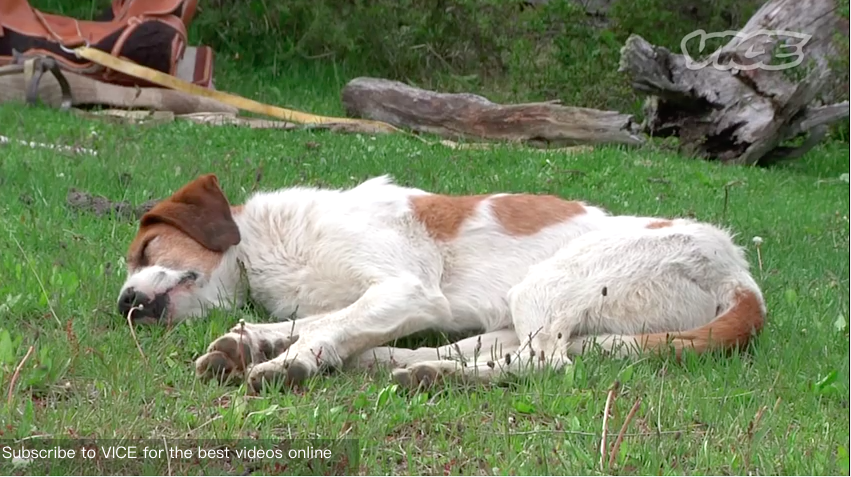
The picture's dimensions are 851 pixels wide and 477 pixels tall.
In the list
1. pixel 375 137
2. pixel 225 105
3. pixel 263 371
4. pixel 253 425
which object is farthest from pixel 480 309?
pixel 225 105

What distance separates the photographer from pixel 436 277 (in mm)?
4844

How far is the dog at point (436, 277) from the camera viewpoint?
4.34 m

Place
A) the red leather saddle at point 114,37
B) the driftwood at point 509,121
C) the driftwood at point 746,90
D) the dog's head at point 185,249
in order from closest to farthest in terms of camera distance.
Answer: the dog's head at point 185,249 → the driftwood at point 509,121 → the driftwood at point 746,90 → the red leather saddle at point 114,37

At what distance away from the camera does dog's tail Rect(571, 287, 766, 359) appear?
4266mm

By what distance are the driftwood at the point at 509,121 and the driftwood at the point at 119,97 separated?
1.97 meters

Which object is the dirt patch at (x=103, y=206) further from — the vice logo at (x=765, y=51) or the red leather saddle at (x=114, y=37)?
the vice logo at (x=765, y=51)

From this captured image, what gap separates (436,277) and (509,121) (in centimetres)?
689

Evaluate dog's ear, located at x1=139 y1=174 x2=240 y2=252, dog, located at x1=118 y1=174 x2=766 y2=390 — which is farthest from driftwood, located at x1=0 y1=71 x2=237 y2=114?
dog's ear, located at x1=139 y1=174 x2=240 y2=252

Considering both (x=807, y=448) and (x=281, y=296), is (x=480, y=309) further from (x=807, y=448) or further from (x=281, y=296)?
(x=807, y=448)

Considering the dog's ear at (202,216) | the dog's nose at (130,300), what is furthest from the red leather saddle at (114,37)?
the dog's nose at (130,300)

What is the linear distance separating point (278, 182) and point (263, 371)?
4067 mm

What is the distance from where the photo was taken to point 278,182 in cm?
780

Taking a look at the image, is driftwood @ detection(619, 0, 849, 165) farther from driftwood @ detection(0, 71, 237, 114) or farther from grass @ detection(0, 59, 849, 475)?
driftwood @ detection(0, 71, 237, 114)

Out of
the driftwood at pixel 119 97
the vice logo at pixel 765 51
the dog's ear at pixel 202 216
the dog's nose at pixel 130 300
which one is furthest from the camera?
the vice logo at pixel 765 51
